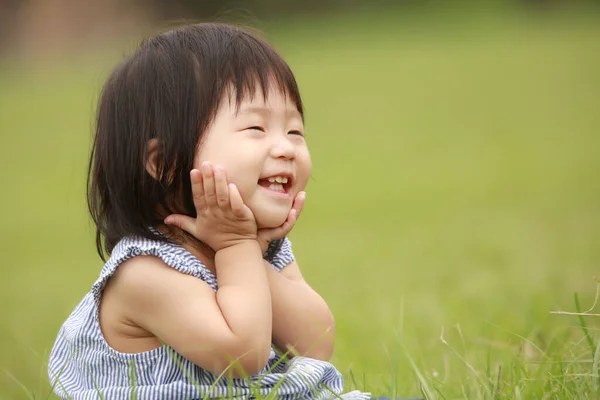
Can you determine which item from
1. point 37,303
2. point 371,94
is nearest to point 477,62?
point 371,94

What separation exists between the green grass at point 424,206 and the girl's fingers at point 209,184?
0.48 metres

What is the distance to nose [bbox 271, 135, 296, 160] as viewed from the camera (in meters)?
1.97

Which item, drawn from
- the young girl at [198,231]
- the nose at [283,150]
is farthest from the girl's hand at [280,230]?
the nose at [283,150]

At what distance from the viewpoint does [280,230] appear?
6.70 ft

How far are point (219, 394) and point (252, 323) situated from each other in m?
0.18

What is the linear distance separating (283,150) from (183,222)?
27 centimetres

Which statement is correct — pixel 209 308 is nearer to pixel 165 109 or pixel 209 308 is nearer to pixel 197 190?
pixel 197 190

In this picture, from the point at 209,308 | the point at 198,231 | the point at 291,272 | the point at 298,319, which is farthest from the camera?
the point at 291,272

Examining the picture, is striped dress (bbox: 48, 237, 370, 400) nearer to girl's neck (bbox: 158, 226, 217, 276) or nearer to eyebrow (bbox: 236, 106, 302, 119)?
girl's neck (bbox: 158, 226, 217, 276)

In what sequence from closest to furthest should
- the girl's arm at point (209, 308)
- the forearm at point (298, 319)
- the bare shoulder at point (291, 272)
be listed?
the girl's arm at point (209, 308) < the forearm at point (298, 319) < the bare shoulder at point (291, 272)

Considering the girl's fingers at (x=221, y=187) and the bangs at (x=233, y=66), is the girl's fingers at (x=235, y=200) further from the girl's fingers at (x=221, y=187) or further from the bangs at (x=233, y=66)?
the bangs at (x=233, y=66)

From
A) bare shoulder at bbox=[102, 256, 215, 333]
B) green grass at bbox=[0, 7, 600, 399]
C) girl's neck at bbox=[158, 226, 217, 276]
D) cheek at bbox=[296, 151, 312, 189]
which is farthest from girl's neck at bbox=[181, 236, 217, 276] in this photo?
green grass at bbox=[0, 7, 600, 399]

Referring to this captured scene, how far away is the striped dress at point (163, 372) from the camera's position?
1919 millimetres

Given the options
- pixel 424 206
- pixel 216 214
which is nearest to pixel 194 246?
pixel 216 214
